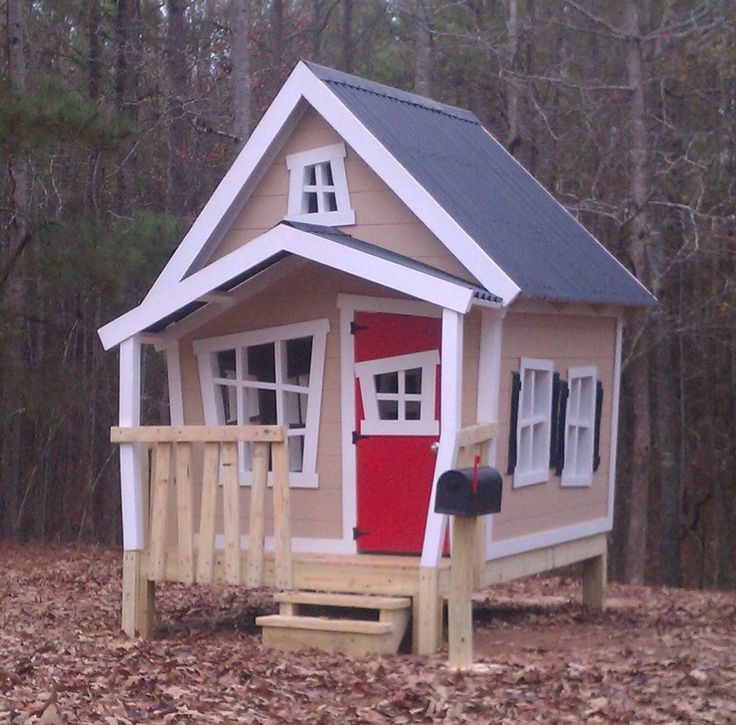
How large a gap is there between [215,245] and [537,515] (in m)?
3.69

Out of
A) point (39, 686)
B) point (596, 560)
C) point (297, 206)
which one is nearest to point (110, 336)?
point (297, 206)

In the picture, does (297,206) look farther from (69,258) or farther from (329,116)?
(69,258)

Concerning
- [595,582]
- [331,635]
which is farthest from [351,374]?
[595,582]

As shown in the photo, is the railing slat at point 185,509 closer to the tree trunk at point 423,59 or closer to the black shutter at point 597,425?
the black shutter at point 597,425

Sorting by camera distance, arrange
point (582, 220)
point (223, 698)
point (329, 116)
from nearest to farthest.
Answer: point (223, 698) → point (329, 116) → point (582, 220)

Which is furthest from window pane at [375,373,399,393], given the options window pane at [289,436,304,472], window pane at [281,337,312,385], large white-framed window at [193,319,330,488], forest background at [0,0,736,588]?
forest background at [0,0,736,588]

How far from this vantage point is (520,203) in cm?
1205

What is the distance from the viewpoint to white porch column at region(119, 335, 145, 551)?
1026 cm

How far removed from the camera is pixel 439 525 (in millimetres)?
9141

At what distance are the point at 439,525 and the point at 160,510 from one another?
2.37 meters

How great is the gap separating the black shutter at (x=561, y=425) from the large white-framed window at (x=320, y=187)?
2.54m

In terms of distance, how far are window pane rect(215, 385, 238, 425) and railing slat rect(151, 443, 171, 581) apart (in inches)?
39.1

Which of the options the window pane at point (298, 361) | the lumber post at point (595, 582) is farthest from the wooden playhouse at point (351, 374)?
the lumber post at point (595, 582)

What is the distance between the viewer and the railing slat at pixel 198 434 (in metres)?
9.53
